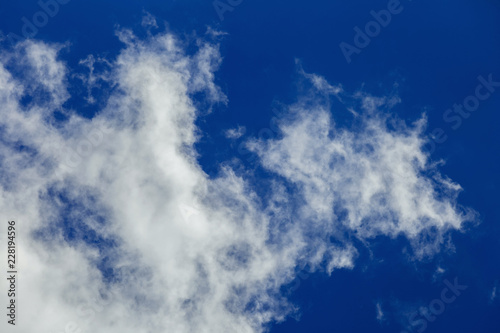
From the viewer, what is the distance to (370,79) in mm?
163625

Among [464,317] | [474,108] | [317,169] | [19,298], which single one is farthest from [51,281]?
[474,108]

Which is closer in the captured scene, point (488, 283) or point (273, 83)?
point (488, 283)

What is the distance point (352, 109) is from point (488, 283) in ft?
236

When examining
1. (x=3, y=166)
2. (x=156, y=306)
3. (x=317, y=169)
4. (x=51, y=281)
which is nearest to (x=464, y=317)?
(x=317, y=169)

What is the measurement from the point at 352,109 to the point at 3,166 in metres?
117

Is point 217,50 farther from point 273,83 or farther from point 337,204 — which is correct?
point 337,204

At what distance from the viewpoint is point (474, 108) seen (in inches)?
6407

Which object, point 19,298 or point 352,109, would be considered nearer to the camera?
point 19,298

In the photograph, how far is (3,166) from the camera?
153 metres

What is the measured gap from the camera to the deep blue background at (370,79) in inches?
5979

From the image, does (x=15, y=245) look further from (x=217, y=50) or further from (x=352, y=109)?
(x=352, y=109)

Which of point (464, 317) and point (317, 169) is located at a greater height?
point (317, 169)

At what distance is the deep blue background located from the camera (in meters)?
152

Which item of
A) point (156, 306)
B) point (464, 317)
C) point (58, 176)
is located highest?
point (58, 176)
